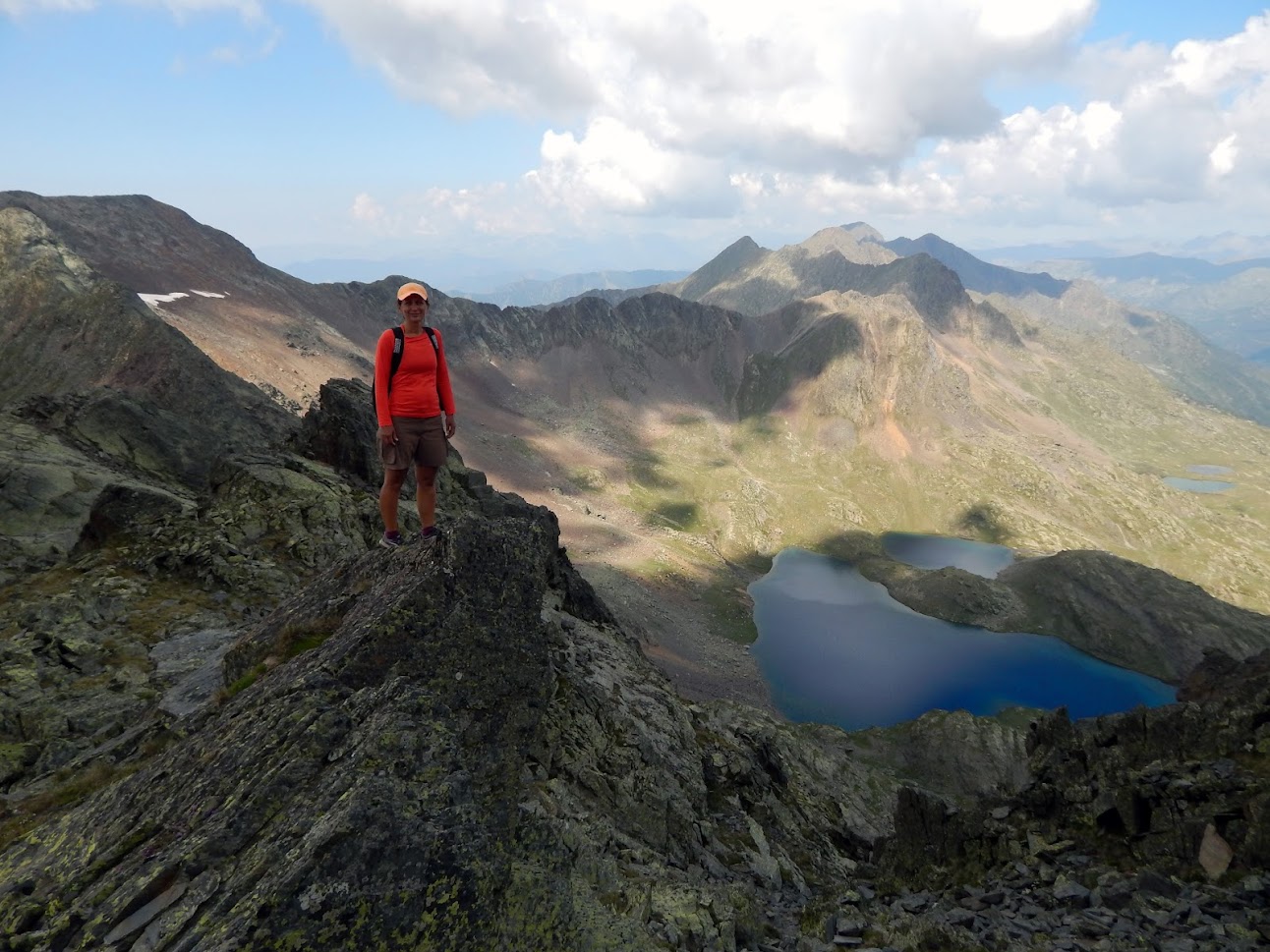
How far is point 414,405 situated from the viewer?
13.8m

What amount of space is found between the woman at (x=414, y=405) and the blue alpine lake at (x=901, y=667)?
8913 cm

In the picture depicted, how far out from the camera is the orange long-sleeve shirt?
13438 mm

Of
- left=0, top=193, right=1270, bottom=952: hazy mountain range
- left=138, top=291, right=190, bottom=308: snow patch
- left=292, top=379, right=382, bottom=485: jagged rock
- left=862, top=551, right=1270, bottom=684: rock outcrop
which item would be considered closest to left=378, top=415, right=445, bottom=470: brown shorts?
left=0, top=193, right=1270, bottom=952: hazy mountain range

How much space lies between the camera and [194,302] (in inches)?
4791

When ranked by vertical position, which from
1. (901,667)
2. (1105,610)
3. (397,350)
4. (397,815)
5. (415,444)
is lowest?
(901,667)

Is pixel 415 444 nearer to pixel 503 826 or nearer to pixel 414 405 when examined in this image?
pixel 414 405

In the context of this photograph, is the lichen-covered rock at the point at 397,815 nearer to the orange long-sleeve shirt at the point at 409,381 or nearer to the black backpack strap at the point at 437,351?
the orange long-sleeve shirt at the point at 409,381

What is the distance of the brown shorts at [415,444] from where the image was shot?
45.8ft

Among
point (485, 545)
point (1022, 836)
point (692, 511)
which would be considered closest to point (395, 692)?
point (485, 545)

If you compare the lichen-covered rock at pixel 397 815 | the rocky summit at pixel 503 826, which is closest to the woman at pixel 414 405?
the rocky summit at pixel 503 826

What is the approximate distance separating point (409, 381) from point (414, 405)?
0.53m

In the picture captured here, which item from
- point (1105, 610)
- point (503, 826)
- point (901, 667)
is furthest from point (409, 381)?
point (1105, 610)

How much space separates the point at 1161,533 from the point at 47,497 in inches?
10192

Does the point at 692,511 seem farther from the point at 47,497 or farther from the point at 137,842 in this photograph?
the point at 137,842
